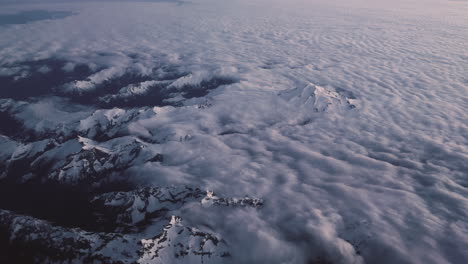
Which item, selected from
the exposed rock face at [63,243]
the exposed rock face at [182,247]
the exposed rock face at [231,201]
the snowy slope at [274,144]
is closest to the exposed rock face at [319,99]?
Result: the snowy slope at [274,144]

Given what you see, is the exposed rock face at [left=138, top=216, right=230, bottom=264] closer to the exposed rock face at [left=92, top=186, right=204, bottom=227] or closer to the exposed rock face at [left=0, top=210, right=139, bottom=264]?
the exposed rock face at [left=0, top=210, right=139, bottom=264]

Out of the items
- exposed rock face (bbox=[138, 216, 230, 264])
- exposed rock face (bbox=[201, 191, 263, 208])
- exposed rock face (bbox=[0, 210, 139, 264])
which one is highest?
exposed rock face (bbox=[201, 191, 263, 208])

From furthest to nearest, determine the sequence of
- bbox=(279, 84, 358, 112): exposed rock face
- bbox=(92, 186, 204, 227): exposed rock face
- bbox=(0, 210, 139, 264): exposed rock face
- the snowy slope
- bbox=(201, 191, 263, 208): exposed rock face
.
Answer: bbox=(279, 84, 358, 112): exposed rock face → bbox=(92, 186, 204, 227): exposed rock face → bbox=(0, 210, 139, 264): exposed rock face → bbox=(201, 191, 263, 208): exposed rock face → the snowy slope

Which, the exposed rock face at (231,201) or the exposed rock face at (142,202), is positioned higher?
the exposed rock face at (231,201)

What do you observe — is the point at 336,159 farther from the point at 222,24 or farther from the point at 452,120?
the point at 222,24

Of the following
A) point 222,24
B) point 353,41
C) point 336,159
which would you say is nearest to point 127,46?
point 222,24

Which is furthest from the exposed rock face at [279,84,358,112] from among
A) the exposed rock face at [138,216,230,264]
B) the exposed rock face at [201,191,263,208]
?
the exposed rock face at [138,216,230,264]

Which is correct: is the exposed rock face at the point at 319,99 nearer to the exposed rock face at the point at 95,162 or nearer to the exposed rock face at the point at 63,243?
the exposed rock face at the point at 95,162

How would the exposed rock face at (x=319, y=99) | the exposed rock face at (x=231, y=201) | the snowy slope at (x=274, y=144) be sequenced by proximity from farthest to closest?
the exposed rock face at (x=319, y=99) → the exposed rock face at (x=231, y=201) → the snowy slope at (x=274, y=144)

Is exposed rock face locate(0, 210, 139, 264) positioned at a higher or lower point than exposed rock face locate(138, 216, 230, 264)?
lower

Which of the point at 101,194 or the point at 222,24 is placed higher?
the point at 222,24

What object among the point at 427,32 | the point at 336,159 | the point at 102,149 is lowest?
the point at 102,149
